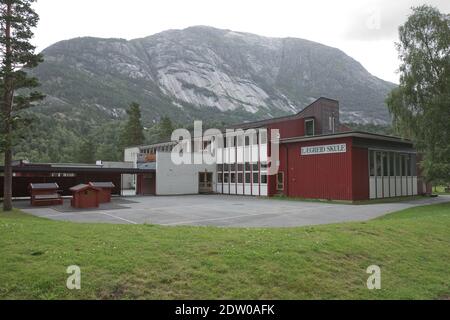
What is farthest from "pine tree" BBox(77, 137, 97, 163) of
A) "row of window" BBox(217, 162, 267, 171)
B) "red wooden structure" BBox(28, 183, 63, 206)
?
"red wooden structure" BBox(28, 183, 63, 206)

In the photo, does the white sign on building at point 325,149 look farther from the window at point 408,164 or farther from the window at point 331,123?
the window at point 408,164

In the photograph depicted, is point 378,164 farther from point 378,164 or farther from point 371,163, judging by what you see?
point 371,163

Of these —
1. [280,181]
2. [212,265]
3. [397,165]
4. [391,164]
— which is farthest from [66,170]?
[212,265]

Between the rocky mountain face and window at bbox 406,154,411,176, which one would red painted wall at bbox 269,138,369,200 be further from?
the rocky mountain face

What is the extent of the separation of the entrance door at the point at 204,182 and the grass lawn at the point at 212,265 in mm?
31917

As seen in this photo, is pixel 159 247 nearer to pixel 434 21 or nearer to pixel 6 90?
pixel 6 90

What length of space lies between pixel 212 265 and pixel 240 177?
31.4m

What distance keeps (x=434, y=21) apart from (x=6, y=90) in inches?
1145

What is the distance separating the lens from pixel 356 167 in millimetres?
27531

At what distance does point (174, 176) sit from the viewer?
130 ft

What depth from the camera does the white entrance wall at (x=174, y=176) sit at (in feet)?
127

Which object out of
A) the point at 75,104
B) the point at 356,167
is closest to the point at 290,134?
the point at 356,167

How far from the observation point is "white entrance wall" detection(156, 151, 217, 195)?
38.8m

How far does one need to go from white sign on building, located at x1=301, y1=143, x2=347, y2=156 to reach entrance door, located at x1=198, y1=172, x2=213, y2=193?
46.6 feet
